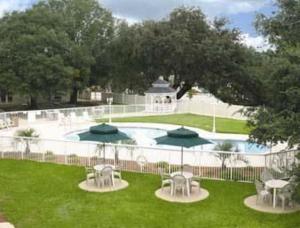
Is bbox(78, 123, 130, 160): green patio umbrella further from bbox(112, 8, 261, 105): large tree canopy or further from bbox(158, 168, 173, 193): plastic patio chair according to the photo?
bbox(112, 8, 261, 105): large tree canopy

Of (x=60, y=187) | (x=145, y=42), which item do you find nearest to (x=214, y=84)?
(x=145, y=42)

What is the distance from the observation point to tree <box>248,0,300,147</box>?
10.1 meters

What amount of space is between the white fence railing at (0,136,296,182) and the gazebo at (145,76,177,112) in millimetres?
20089

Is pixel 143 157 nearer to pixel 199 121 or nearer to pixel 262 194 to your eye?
pixel 262 194

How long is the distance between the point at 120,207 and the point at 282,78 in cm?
571

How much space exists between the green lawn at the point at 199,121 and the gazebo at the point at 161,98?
1753mm

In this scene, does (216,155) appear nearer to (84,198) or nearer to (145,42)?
(84,198)

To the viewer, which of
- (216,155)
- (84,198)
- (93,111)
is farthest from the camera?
(93,111)

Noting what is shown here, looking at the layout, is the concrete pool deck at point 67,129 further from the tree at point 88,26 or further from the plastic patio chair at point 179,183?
the tree at point 88,26

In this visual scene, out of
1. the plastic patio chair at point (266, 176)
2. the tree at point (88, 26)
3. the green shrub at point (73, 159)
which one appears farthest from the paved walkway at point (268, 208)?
the tree at point (88, 26)

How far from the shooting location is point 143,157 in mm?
15719

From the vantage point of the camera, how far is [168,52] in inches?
1597

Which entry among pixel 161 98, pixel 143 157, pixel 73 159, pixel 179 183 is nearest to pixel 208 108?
pixel 161 98

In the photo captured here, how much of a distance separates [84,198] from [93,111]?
19.9 meters
